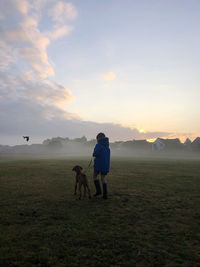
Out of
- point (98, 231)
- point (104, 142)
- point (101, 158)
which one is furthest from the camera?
point (104, 142)

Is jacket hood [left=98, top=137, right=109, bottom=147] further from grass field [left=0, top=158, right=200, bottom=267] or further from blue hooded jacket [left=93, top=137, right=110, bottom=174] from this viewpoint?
grass field [left=0, top=158, right=200, bottom=267]

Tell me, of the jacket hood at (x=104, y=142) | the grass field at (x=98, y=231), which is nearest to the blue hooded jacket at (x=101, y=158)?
the jacket hood at (x=104, y=142)

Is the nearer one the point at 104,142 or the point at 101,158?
the point at 101,158

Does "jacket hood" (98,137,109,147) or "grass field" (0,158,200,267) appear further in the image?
"jacket hood" (98,137,109,147)

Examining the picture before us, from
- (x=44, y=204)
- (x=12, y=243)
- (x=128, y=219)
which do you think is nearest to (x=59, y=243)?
(x=12, y=243)

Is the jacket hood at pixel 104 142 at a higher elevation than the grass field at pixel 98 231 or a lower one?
higher

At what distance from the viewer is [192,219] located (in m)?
5.86

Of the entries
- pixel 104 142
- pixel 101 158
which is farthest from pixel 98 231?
pixel 104 142

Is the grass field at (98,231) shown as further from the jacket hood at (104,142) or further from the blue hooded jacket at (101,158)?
the jacket hood at (104,142)

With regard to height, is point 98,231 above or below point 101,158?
below

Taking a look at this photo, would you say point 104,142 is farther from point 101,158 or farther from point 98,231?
point 98,231

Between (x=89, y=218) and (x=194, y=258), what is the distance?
2839 millimetres

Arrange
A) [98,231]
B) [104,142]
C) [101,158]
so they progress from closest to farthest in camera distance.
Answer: [98,231] < [101,158] < [104,142]

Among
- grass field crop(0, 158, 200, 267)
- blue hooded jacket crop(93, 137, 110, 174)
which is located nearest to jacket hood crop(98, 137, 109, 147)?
blue hooded jacket crop(93, 137, 110, 174)
